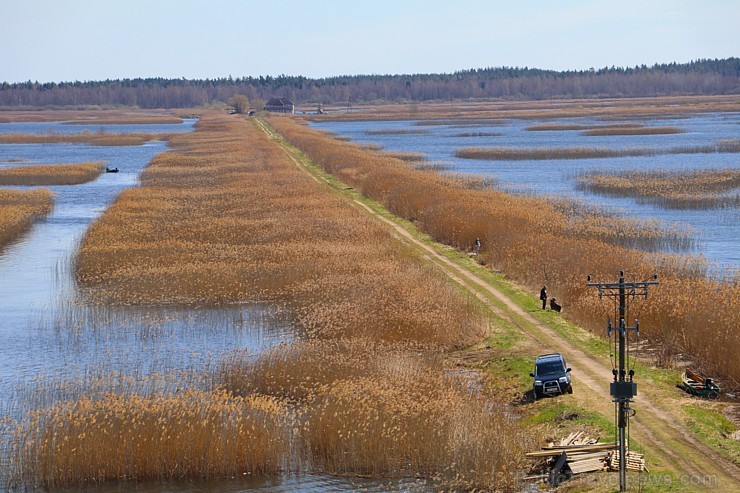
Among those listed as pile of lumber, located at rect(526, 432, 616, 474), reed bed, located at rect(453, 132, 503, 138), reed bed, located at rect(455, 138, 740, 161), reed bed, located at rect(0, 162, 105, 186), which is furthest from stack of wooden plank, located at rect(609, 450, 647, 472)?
reed bed, located at rect(453, 132, 503, 138)

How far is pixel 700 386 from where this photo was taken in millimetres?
20703

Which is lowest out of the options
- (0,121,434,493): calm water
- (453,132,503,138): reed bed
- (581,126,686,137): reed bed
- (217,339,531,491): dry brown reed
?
(0,121,434,493): calm water

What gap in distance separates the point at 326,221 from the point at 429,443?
1106 inches

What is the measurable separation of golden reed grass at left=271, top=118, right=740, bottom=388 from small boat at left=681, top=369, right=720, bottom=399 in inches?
28.9

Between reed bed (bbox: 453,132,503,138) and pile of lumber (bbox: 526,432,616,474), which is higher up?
reed bed (bbox: 453,132,503,138)

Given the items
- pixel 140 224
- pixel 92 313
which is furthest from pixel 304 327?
pixel 140 224

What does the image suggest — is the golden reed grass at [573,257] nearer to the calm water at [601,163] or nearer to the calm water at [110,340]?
the calm water at [601,163]

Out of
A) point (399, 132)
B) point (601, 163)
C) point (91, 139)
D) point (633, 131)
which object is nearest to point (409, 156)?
point (601, 163)

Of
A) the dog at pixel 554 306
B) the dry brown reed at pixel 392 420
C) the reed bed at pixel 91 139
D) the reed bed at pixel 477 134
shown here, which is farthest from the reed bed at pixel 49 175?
the dry brown reed at pixel 392 420

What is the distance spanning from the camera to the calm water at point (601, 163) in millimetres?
45469

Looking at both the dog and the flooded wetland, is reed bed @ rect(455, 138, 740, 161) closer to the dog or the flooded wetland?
the flooded wetland

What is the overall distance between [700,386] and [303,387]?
8447 mm

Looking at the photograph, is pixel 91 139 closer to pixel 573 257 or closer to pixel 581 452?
pixel 573 257

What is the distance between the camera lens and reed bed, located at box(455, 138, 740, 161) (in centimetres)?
8575
